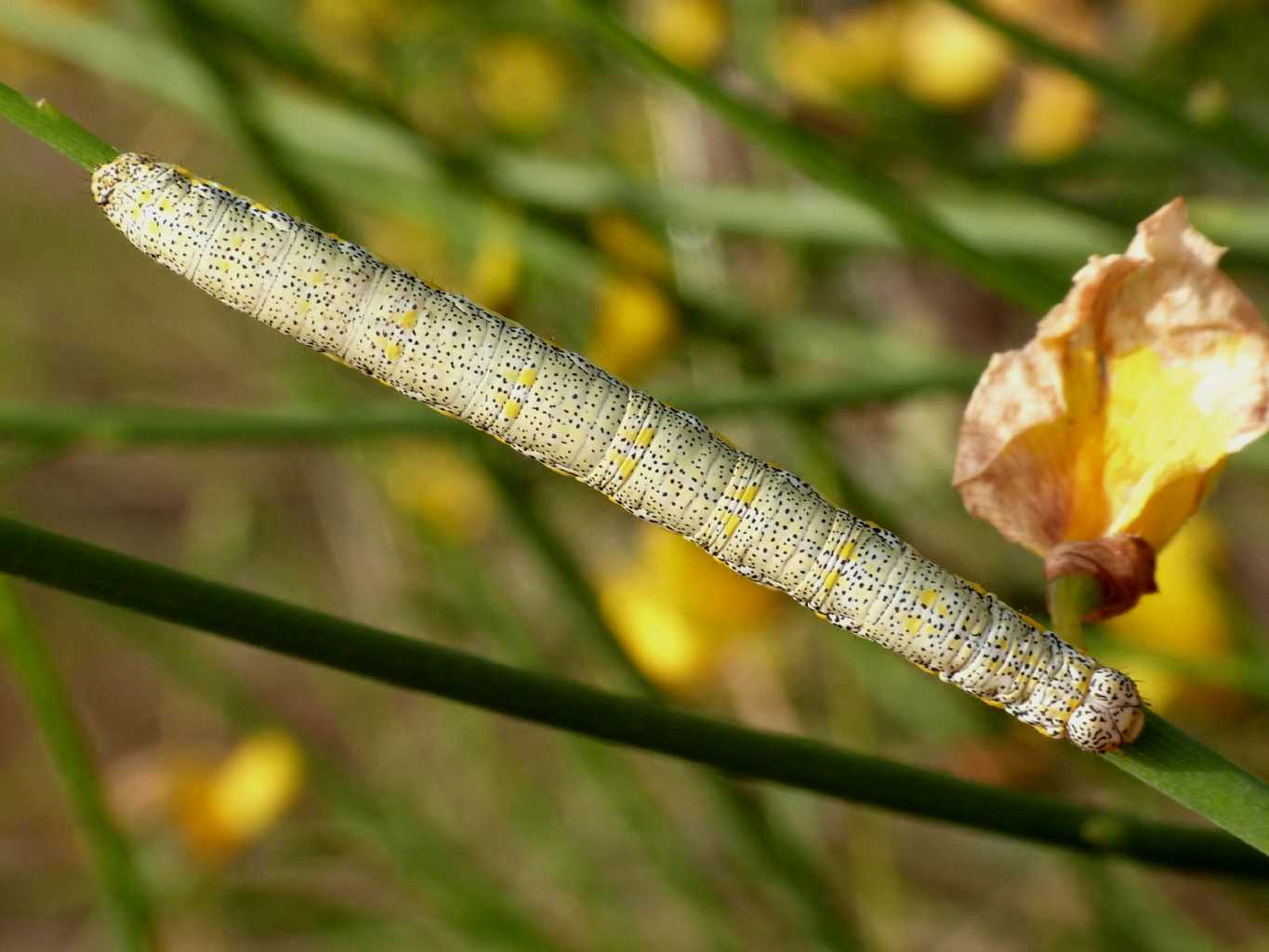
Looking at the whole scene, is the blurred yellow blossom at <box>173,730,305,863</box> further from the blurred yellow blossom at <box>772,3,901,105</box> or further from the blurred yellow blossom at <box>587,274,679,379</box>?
the blurred yellow blossom at <box>772,3,901,105</box>

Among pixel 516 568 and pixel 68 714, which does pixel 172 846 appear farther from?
pixel 516 568

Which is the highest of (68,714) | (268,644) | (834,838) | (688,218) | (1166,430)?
(688,218)

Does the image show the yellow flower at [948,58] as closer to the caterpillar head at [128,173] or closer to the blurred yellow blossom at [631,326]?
the blurred yellow blossom at [631,326]

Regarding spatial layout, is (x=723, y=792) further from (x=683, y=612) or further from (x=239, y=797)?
(x=239, y=797)

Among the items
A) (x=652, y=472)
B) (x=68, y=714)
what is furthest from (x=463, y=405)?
(x=68, y=714)

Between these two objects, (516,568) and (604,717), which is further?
(516,568)

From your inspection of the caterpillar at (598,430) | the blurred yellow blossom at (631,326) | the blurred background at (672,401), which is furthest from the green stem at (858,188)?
the blurred yellow blossom at (631,326)
